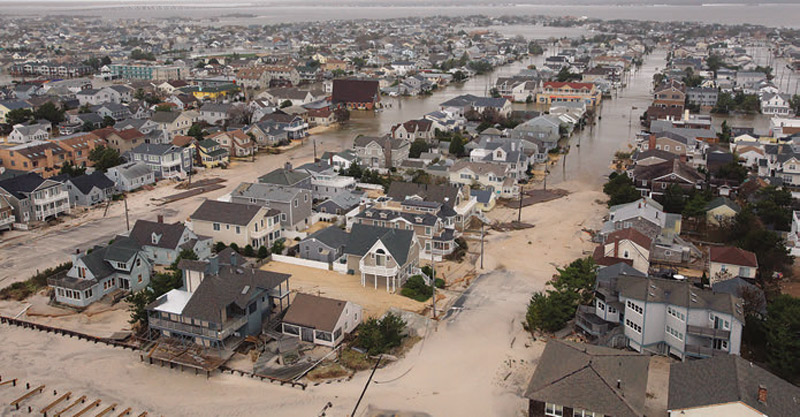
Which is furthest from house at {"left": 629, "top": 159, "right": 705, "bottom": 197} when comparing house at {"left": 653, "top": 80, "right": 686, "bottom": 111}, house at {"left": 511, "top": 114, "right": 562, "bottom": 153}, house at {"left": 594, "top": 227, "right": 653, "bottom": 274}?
house at {"left": 653, "top": 80, "right": 686, "bottom": 111}

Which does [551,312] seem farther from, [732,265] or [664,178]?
[664,178]

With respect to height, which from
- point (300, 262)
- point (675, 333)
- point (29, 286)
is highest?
point (675, 333)

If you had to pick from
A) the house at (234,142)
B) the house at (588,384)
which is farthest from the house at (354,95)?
the house at (588,384)

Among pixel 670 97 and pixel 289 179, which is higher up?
pixel 670 97

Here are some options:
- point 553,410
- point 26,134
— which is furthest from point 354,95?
point 553,410

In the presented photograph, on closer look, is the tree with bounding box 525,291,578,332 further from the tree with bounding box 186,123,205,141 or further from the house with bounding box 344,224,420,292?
the tree with bounding box 186,123,205,141

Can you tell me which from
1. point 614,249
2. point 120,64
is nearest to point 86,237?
point 614,249

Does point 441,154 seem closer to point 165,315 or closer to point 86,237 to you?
point 86,237

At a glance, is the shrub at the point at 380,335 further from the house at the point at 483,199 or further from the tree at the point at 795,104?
the tree at the point at 795,104
